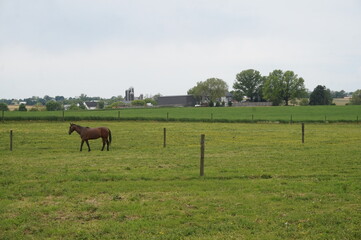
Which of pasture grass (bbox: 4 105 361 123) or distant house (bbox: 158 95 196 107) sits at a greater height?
distant house (bbox: 158 95 196 107)

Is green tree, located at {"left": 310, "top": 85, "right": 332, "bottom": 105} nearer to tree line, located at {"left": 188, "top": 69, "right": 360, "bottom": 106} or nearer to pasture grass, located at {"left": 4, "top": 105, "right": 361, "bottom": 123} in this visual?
tree line, located at {"left": 188, "top": 69, "right": 360, "bottom": 106}

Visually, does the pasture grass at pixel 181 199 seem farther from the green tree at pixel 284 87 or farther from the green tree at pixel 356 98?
the green tree at pixel 356 98

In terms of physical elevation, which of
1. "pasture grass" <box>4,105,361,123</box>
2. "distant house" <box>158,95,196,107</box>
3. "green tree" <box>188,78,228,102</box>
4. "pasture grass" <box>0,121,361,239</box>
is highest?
"green tree" <box>188,78,228,102</box>

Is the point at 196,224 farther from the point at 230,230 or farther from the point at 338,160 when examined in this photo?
the point at 338,160

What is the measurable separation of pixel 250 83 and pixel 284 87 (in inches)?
960

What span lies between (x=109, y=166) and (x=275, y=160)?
699 cm

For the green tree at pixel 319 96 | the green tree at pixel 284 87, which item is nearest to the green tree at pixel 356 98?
the green tree at pixel 319 96

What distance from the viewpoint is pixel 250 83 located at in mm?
137500

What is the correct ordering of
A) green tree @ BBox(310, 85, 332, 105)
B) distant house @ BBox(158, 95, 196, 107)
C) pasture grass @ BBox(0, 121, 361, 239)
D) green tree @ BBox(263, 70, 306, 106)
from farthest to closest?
distant house @ BBox(158, 95, 196, 107), green tree @ BBox(310, 85, 332, 105), green tree @ BBox(263, 70, 306, 106), pasture grass @ BBox(0, 121, 361, 239)

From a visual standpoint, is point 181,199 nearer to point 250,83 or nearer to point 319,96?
point 319,96

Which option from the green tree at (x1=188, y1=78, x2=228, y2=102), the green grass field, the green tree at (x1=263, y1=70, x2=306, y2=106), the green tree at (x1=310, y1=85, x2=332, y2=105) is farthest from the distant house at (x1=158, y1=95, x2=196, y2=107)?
the green grass field

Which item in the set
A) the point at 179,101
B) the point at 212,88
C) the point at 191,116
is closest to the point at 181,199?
the point at 191,116

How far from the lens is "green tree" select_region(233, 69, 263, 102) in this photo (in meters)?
136

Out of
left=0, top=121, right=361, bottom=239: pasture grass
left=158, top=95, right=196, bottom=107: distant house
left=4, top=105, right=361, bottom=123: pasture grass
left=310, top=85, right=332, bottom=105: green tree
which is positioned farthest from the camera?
left=158, top=95, right=196, bottom=107: distant house
